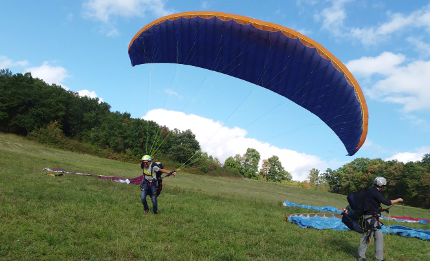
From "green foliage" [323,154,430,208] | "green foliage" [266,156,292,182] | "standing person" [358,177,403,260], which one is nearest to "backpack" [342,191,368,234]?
"standing person" [358,177,403,260]

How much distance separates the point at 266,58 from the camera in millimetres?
10719

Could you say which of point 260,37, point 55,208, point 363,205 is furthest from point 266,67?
point 55,208

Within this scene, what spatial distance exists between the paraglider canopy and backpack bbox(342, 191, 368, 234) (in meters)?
4.18

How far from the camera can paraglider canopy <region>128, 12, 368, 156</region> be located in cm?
950

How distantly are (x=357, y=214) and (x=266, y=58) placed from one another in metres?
6.40

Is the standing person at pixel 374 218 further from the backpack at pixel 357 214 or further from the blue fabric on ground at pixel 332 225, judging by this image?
the blue fabric on ground at pixel 332 225

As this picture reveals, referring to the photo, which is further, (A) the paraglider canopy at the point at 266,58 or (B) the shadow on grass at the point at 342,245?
(A) the paraglider canopy at the point at 266,58

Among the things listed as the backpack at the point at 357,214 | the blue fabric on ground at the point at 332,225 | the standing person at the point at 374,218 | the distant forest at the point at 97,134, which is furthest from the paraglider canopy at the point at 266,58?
the distant forest at the point at 97,134

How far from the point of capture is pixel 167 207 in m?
9.23

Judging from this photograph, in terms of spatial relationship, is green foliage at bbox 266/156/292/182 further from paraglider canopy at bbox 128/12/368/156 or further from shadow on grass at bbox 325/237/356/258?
shadow on grass at bbox 325/237/356/258

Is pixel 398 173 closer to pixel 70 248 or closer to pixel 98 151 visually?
pixel 98 151

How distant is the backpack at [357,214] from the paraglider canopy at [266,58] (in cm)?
418

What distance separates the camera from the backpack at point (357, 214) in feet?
19.6


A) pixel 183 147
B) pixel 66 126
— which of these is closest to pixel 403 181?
pixel 183 147
